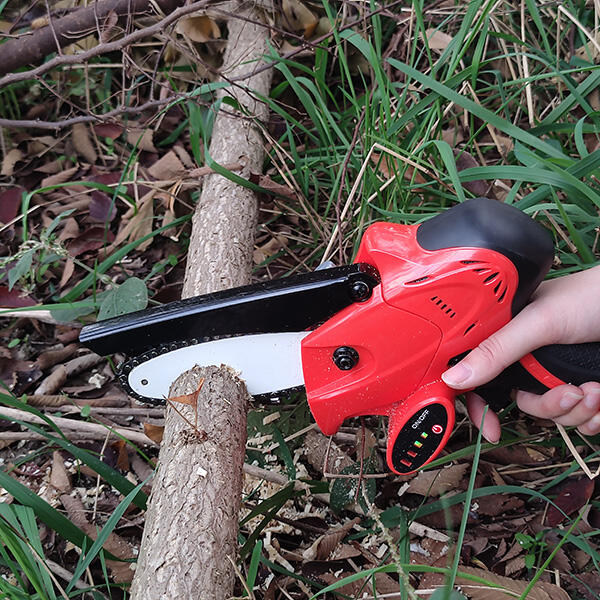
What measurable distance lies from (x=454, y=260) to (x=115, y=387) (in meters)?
1.32

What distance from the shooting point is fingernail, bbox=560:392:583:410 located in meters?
1.48

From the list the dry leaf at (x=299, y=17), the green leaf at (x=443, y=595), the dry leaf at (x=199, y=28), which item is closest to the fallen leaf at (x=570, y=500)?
the green leaf at (x=443, y=595)

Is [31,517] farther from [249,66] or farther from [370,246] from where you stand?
[249,66]

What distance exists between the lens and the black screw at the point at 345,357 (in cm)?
142

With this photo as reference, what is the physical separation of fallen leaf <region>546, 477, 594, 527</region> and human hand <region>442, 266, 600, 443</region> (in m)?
0.30

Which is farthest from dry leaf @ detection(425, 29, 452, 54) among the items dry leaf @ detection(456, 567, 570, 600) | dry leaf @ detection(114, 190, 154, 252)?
dry leaf @ detection(456, 567, 570, 600)

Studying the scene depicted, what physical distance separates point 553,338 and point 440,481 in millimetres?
584

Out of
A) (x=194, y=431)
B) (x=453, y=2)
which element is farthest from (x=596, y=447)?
(x=453, y=2)

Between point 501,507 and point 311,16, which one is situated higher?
point 311,16

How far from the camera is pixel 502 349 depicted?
1409mm

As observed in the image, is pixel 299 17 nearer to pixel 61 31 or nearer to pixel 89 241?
pixel 61 31

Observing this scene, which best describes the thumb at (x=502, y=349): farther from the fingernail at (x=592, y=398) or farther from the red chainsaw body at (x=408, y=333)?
the fingernail at (x=592, y=398)

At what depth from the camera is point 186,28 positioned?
2.81 metres

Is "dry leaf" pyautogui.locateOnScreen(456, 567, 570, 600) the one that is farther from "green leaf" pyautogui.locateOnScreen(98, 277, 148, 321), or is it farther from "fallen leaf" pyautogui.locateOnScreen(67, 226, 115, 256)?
"fallen leaf" pyautogui.locateOnScreen(67, 226, 115, 256)
